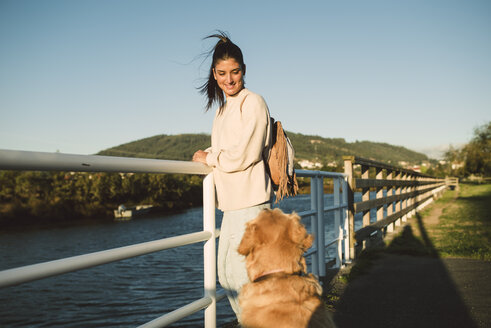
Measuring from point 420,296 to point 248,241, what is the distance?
3351 millimetres

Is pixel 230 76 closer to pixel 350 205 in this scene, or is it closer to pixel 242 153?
pixel 242 153

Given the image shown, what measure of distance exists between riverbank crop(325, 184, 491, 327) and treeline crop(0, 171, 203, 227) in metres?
32.2

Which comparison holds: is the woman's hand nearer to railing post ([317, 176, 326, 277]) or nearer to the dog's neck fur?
the dog's neck fur

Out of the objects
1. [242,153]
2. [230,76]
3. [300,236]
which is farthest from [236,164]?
[230,76]

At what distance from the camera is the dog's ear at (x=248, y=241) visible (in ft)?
7.04

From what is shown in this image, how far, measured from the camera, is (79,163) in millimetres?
1628

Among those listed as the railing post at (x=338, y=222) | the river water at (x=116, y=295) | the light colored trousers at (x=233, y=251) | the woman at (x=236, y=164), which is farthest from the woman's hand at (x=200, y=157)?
the river water at (x=116, y=295)

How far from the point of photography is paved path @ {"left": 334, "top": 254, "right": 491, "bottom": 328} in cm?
372

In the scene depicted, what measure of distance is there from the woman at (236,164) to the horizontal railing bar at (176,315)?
0.18 meters

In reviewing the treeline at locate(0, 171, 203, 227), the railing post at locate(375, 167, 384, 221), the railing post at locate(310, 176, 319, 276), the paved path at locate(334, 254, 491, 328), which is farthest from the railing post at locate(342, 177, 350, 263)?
the treeline at locate(0, 171, 203, 227)

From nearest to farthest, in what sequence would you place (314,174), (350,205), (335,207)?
(314,174) → (335,207) → (350,205)

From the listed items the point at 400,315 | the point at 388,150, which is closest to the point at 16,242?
the point at 400,315

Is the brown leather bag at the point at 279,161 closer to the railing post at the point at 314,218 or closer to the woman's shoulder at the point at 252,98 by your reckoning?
the woman's shoulder at the point at 252,98

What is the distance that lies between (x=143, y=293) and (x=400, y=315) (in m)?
11.5
